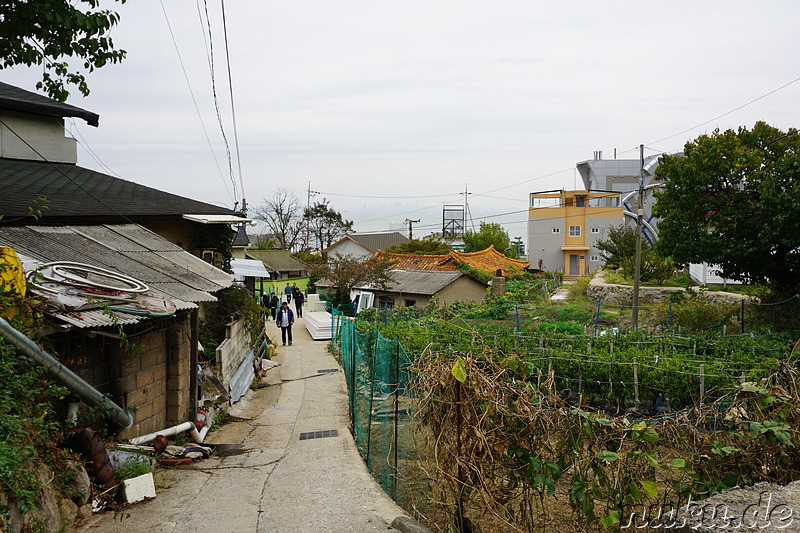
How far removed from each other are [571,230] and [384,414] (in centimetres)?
5493

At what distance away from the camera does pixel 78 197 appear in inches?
458

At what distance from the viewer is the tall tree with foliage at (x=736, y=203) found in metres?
17.5

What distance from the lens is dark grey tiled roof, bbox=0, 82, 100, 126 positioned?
526 inches

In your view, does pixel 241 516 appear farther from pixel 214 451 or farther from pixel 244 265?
pixel 244 265

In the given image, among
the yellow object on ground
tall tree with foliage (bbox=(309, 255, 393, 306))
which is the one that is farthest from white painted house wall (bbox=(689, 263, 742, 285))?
the yellow object on ground

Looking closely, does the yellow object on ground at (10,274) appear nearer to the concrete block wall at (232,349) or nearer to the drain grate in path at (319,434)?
the drain grate in path at (319,434)

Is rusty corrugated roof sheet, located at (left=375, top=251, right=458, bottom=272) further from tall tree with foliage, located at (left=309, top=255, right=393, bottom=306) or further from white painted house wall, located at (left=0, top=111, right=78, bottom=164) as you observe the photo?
white painted house wall, located at (left=0, top=111, right=78, bottom=164)

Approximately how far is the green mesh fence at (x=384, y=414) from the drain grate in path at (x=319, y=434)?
0.36 metres

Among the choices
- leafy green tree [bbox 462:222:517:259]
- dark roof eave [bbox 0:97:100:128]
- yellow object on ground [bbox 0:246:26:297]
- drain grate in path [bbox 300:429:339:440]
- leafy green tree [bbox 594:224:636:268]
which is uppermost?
dark roof eave [bbox 0:97:100:128]

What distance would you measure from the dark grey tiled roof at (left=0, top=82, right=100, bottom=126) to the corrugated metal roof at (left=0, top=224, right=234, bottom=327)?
4246mm

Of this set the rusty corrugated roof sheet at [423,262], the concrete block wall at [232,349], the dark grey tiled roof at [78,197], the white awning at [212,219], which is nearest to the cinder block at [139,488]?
the dark grey tiled roof at [78,197]

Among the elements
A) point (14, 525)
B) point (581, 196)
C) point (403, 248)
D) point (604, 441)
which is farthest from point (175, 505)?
point (581, 196)

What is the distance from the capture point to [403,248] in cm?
5312

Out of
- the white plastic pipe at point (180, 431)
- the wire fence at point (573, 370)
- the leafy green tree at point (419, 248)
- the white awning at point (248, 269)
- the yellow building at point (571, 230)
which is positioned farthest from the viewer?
the yellow building at point (571, 230)
